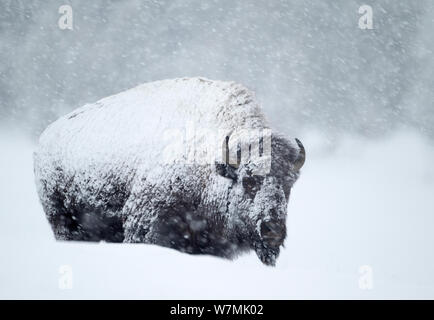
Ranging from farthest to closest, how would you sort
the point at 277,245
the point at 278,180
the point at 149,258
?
Result: the point at 278,180 < the point at 277,245 < the point at 149,258

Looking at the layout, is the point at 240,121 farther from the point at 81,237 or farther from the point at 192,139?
the point at 81,237

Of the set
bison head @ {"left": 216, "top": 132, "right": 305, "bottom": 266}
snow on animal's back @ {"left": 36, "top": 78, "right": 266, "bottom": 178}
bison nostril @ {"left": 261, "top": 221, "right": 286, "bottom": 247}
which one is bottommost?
bison nostril @ {"left": 261, "top": 221, "right": 286, "bottom": 247}

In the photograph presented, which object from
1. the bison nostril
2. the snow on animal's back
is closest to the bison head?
the bison nostril

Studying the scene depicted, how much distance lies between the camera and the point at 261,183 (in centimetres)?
Result: 356

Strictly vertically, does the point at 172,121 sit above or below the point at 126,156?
above

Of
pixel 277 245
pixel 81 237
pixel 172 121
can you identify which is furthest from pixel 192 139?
pixel 81 237

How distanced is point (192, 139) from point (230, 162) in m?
0.43

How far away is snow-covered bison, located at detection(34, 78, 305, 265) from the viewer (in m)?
3.63

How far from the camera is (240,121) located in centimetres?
398

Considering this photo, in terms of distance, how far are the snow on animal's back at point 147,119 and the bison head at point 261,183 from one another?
29cm

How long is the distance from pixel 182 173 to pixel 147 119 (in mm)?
702

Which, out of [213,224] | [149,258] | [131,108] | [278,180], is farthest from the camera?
[131,108]

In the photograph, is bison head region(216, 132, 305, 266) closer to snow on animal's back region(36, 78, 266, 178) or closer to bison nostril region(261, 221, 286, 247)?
bison nostril region(261, 221, 286, 247)

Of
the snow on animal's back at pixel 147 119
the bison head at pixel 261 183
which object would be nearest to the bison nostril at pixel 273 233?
the bison head at pixel 261 183
